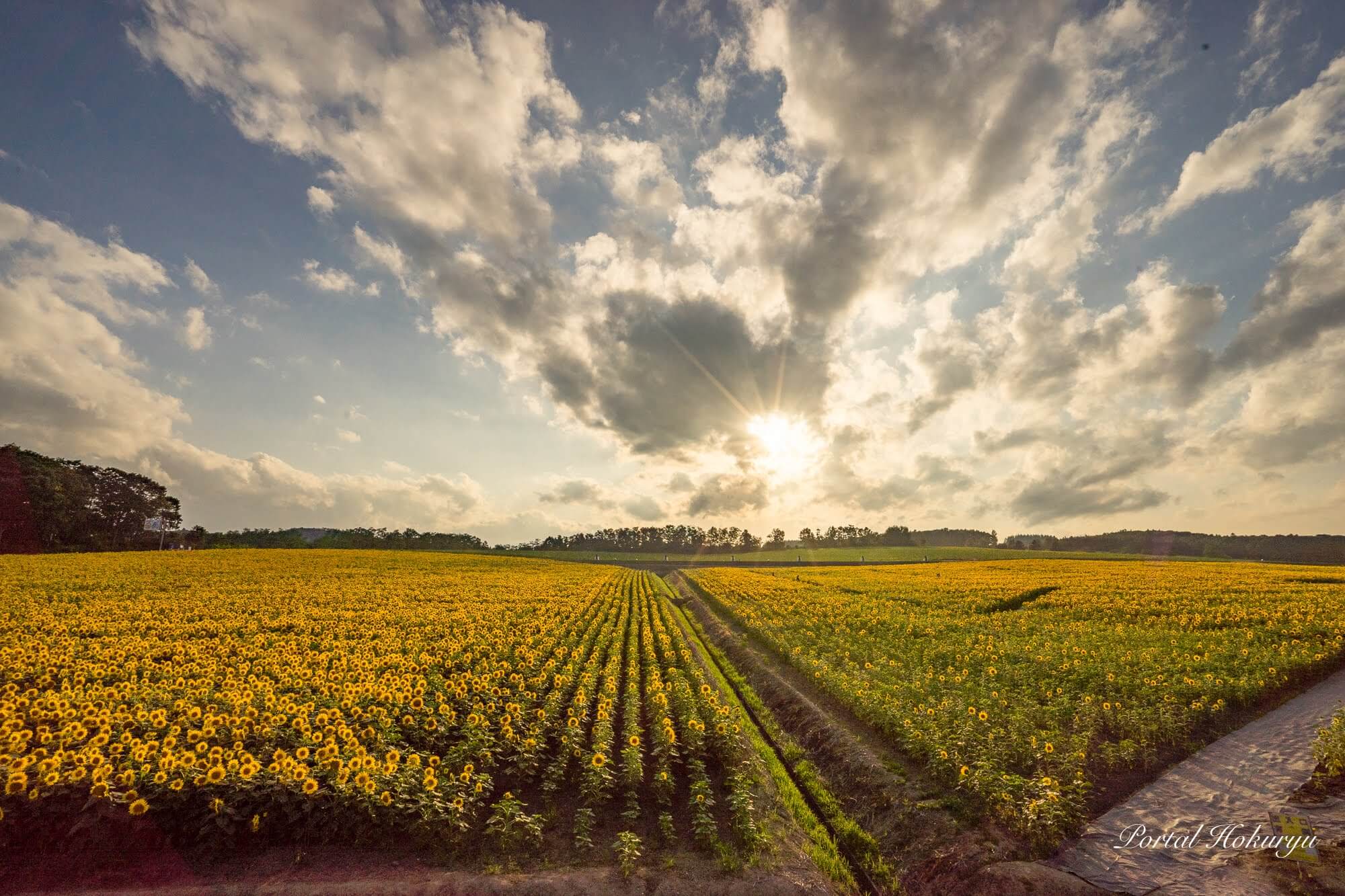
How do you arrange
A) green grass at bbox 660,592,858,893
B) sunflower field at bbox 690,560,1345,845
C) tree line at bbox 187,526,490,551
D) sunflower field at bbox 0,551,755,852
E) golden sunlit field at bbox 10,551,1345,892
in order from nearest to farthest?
sunflower field at bbox 0,551,755,852
golden sunlit field at bbox 10,551,1345,892
green grass at bbox 660,592,858,893
sunflower field at bbox 690,560,1345,845
tree line at bbox 187,526,490,551

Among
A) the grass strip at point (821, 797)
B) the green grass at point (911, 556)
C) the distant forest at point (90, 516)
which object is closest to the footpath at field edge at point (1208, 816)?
the grass strip at point (821, 797)

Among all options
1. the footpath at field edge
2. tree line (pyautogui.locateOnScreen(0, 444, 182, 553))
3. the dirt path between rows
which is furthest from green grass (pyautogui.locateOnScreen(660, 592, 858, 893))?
tree line (pyautogui.locateOnScreen(0, 444, 182, 553))

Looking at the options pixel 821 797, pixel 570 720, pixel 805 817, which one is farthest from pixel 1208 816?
pixel 570 720

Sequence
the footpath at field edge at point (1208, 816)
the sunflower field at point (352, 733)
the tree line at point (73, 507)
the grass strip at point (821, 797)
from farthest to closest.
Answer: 1. the tree line at point (73, 507)
2. the grass strip at point (821, 797)
3. the sunflower field at point (352, 733)
4. the footpath at field edge at point (1208, 816)

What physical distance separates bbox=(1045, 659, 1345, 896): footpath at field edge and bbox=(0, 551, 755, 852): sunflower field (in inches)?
211

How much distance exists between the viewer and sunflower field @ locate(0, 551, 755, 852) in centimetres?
743

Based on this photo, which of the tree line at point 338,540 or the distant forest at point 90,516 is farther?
the tree line at point 338,540

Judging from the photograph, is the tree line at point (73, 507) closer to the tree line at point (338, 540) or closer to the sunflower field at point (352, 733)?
the tree line at point (338, 540)

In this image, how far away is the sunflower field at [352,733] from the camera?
7.43 metres

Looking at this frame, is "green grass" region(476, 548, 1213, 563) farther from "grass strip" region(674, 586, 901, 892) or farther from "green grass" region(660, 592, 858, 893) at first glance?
"green grass" region(660, 592, 858, 893)

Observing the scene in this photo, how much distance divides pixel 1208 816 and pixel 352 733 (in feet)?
49.1

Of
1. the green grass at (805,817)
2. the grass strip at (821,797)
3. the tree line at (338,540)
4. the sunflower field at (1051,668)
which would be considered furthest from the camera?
the tree line at (338,540)

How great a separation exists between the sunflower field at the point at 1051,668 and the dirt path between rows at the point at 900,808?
0.47 meters

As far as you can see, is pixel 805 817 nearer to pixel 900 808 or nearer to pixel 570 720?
pixel 900 808
